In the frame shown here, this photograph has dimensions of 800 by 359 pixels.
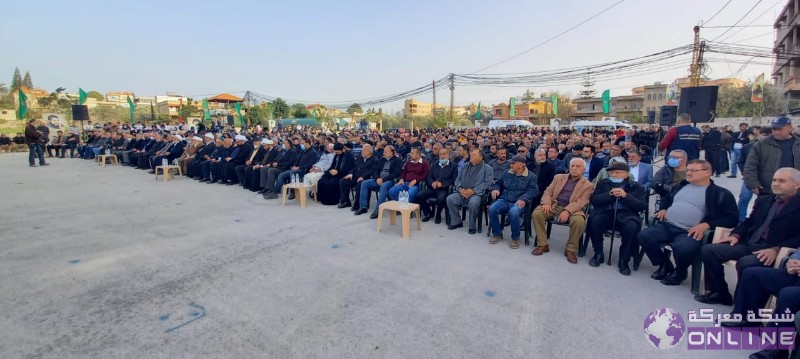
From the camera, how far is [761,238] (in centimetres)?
315

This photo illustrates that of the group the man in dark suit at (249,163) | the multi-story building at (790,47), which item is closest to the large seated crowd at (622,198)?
the man in dark suit at (249,163)

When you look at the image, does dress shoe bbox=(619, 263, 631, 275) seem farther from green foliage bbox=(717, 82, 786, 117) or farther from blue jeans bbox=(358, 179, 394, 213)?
green foliage bbox=(717, 82, 786, 117)

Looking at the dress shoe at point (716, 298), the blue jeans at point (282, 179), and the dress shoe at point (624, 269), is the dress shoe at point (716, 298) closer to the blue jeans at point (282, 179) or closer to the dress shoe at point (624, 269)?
the dress shoe at point (624, 269)

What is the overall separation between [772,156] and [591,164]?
2522 millimetres

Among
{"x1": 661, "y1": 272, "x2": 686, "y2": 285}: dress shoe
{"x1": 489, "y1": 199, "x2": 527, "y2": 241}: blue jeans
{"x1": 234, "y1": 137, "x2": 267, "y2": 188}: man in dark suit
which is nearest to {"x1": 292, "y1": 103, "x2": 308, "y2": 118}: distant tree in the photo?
{"x1": 234, "y1": 137, "x2": 267, "y2": 188}: man in dark suit

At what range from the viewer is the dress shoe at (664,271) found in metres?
3.86

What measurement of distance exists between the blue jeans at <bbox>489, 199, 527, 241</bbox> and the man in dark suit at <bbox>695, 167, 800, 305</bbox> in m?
1.98

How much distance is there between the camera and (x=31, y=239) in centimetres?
509

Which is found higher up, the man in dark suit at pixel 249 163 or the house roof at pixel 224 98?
the house roof at pixel 224 98

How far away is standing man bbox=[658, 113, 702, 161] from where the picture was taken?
6.17 m

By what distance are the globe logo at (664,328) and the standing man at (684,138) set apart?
428 centimetres

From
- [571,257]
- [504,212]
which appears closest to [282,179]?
[504,212]

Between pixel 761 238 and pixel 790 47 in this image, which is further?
pixel 790 47

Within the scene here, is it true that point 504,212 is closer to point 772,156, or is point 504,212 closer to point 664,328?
point 664,328
